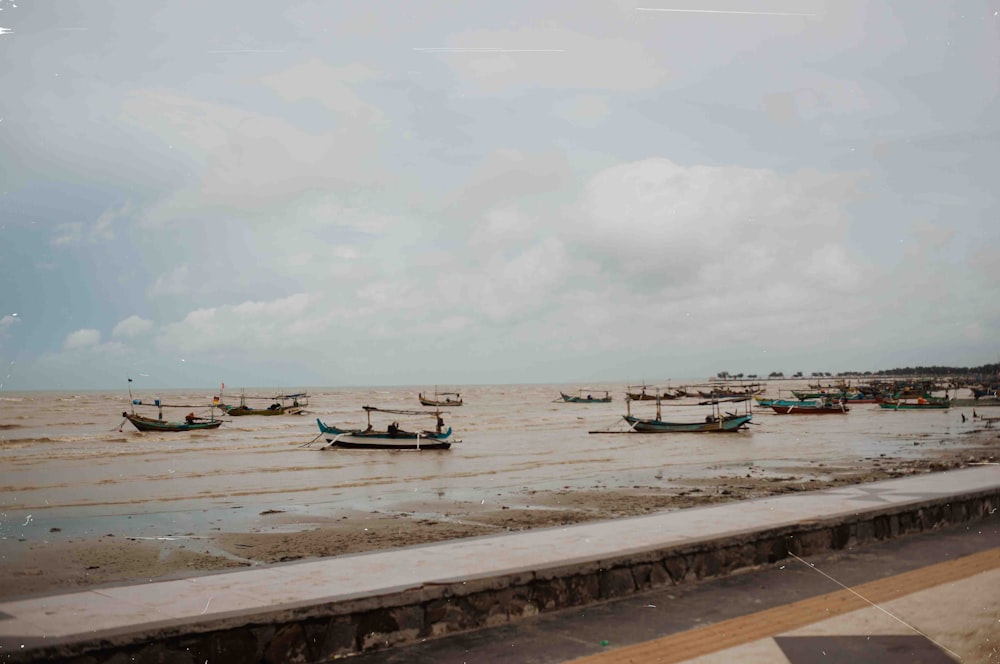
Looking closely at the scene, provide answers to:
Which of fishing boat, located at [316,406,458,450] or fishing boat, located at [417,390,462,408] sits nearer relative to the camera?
fishing boat, located at [316,406,458,450]

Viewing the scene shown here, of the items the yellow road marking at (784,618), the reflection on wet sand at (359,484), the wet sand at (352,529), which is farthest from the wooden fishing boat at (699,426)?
the yellow road marking at (784,618)

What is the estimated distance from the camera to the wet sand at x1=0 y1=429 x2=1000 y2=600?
11.8 m

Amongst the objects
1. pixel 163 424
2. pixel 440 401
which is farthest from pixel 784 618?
pixel 440 401

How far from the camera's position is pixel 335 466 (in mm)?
28578

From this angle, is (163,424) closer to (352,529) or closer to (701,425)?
(701,425)

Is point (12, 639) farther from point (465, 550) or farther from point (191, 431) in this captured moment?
point (191, 431)

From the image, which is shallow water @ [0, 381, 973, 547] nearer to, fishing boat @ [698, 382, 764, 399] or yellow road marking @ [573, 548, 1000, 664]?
yellow road marking @ [573, 548, 1000, 664]

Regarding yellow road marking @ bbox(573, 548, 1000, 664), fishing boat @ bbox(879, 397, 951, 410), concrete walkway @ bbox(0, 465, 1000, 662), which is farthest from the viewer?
fishing boat @ bbox(879, 397, 951, 410)

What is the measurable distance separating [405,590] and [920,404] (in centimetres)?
6351

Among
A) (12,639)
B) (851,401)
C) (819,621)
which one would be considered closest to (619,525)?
(819,621)

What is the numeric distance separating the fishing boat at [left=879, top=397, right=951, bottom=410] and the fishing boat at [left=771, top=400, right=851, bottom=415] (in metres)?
4.71

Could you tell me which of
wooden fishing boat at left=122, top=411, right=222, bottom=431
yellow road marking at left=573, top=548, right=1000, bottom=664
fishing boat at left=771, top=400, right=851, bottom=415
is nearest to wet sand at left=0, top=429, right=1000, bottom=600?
yellow road marking at left=573, top=548, right=1000, bottom=664

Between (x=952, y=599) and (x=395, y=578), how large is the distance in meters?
4.27

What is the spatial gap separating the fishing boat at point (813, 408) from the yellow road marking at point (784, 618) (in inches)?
2139
